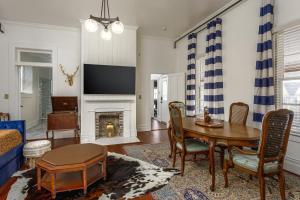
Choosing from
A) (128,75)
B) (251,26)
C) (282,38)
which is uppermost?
(251,26)

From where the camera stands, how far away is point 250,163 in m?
1.91

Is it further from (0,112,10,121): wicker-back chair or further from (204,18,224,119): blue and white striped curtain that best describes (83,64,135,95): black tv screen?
(0,112,10,121): wicker-back chair

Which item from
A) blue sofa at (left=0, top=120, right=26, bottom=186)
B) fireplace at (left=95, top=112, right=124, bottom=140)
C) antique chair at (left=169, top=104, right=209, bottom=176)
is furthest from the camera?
fireplace at (left=95, top=112, right=124, bottom=140)

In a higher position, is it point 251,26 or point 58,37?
point 58,37

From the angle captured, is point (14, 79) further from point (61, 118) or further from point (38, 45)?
point (61, 118)

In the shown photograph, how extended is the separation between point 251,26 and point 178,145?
8.59 ft

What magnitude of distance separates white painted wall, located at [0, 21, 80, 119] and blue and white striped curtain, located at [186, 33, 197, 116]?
10.6 feet

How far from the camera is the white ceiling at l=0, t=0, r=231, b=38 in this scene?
355 centimetres

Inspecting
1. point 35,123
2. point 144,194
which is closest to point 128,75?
point 144,194

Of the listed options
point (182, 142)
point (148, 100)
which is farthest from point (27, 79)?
point (182, 142)

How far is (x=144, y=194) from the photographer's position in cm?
207

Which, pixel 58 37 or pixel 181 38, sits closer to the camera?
pixel 58 37

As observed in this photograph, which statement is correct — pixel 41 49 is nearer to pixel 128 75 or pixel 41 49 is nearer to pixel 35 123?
pixel 128 75

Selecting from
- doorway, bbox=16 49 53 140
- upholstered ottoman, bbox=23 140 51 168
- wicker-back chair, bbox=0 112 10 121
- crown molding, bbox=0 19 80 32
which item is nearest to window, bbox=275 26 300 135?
upholstered ottoman, bbox=23 140 51 168
